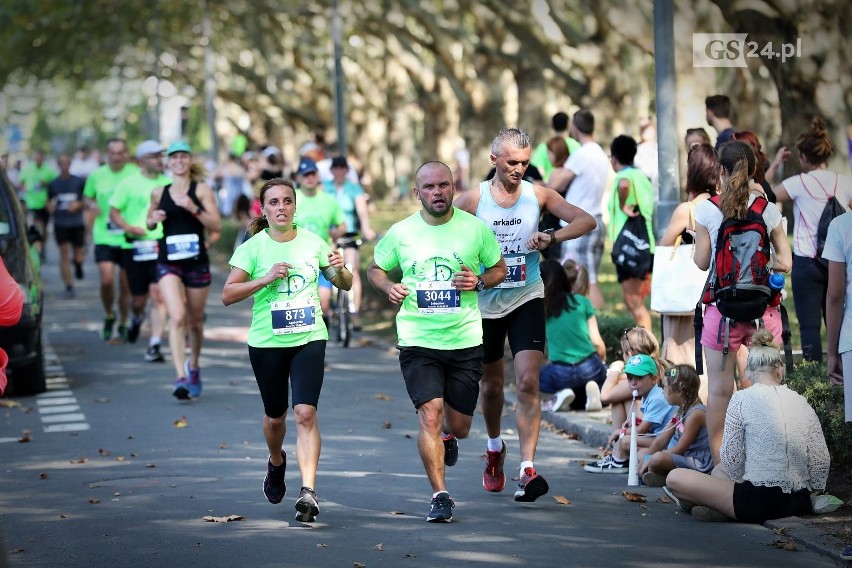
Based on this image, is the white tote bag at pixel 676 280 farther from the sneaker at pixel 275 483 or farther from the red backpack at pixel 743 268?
the sneaker at pixel 275 483

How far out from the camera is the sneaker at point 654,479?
9.75 meters

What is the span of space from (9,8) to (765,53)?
29411mm

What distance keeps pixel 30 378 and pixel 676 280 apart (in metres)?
6.43

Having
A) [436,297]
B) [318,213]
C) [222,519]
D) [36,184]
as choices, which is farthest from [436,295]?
[36,184]

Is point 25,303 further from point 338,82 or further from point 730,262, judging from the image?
point 338,82

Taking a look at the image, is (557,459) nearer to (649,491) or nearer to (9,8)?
(649,491)

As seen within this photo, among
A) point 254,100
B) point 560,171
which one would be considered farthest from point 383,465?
point 254,100

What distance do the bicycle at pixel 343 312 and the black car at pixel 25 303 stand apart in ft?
11.9

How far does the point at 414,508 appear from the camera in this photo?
9180 mm

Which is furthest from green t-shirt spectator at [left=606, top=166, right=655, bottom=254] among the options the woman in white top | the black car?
the woman in white top

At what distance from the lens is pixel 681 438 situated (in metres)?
9.60

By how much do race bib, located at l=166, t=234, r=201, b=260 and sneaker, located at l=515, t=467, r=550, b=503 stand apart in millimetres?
5726

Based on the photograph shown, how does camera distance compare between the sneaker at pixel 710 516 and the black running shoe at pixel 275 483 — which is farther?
the black running shoe at pixel 275 483

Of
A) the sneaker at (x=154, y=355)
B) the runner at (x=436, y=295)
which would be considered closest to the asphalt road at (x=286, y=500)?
the runner at (x=436, y=295)
